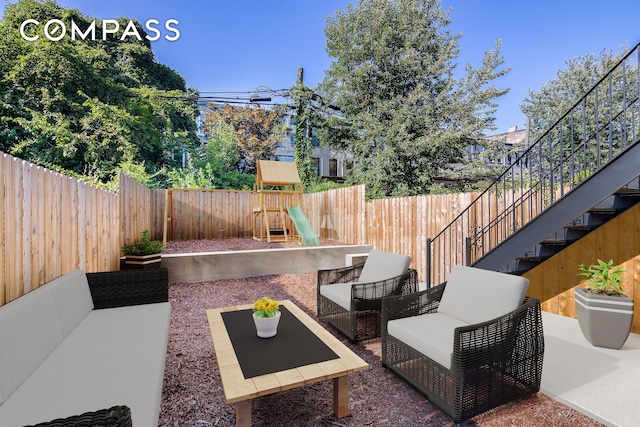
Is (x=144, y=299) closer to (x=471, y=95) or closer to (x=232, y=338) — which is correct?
(x=232, y=338)

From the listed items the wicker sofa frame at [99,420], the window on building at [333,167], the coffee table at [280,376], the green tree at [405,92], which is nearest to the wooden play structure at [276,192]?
the green tree at [405,92]

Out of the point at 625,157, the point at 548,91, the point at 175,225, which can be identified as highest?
the point at 548,91

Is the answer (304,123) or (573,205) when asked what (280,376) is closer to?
(573,205)

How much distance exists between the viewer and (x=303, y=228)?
8328mm

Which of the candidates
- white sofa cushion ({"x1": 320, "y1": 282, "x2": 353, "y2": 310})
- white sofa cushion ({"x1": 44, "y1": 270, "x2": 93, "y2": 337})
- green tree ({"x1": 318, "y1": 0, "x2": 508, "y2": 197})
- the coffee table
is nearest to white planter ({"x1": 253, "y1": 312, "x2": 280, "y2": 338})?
the coffee table

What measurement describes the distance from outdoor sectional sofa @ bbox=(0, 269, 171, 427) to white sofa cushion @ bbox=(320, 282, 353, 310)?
1.74 m

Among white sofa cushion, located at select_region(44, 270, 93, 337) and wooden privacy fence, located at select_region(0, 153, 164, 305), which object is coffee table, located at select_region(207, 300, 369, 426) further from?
wooden privacy fence, located at select_region(0, 153, 164, 305)

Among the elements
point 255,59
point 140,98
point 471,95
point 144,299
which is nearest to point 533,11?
point 471,95

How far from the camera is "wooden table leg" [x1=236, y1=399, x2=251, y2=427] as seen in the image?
5.89ft

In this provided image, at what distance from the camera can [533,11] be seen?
9039mm

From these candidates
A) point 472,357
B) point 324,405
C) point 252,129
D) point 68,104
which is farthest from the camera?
point 252,129

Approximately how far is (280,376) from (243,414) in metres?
0.29

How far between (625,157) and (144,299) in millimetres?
4921

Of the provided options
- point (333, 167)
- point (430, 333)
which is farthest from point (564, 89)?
point (430, 333)
